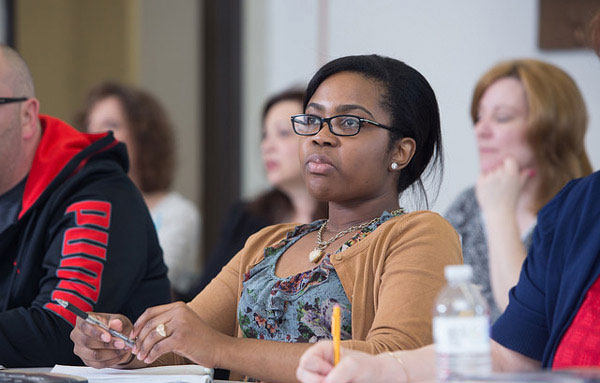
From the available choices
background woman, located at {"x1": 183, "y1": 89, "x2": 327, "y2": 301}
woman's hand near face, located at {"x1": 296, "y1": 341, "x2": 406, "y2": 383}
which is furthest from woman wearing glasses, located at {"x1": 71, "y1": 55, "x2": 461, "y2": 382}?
background woman, located at {"x1": 183, "y1": 89, "x2": 327, "y2": 301}

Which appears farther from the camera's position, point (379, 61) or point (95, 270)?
point (95, 270)

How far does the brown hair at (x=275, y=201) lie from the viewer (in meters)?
3.70

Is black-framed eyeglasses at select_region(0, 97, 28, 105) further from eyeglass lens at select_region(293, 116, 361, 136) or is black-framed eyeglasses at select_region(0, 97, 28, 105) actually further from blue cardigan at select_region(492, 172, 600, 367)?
blue cardigan at select_region(492, 172, 600, 367)

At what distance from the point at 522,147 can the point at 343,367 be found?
6.22ft

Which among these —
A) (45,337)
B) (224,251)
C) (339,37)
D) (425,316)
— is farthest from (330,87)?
(339,37)

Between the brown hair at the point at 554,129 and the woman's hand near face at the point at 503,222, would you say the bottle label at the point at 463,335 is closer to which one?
the woman's hand near face at the point at 503,222

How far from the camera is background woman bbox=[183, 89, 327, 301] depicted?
143 inches

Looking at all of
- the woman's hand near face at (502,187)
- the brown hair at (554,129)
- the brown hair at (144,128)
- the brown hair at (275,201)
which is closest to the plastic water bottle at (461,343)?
the woman's hand near face at (502,187)

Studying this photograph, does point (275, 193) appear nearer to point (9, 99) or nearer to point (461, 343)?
point (9, 99)

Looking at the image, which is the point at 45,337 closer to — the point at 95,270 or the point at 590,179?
the point at 95,270

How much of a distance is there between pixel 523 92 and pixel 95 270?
1.67m

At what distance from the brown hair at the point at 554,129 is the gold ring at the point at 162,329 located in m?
1.79

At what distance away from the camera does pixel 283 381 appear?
144cm

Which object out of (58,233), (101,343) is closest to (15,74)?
(58,233)
